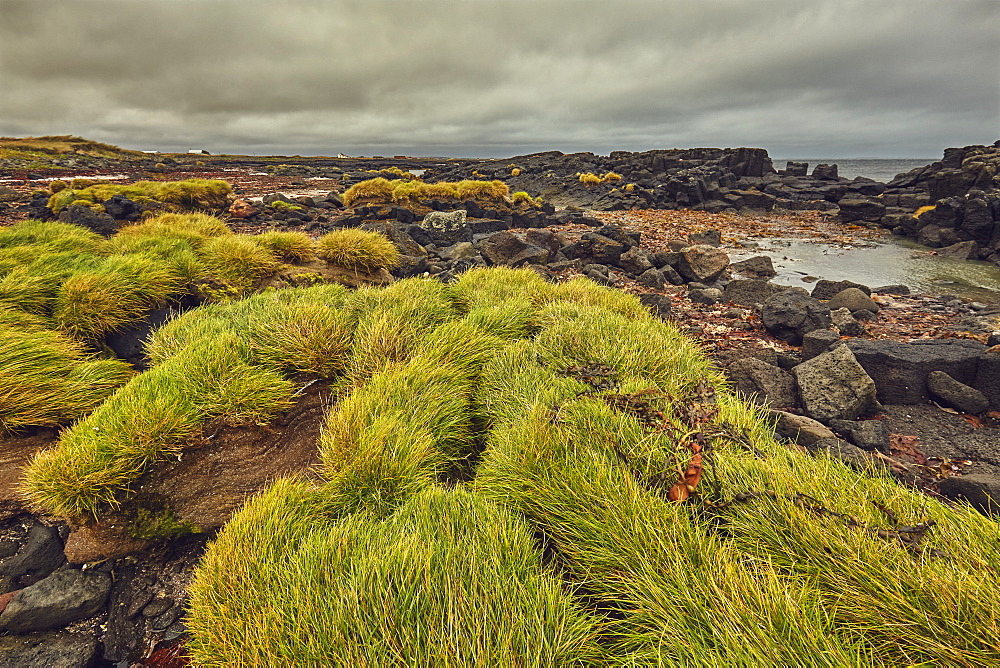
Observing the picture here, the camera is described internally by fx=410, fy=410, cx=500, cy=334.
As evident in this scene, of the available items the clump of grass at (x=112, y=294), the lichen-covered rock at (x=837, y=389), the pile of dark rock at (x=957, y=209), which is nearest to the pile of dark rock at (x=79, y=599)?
the clump of grass at (x=112, y=294)

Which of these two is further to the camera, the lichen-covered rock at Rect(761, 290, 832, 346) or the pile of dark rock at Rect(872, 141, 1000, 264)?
the pile of dark rock at Rect(872, 141, 1000, 264)

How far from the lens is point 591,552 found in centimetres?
244

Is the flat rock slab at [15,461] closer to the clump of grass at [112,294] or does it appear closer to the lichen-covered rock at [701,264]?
the clump of grass at [112,294]

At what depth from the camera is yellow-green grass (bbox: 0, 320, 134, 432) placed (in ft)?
13.3

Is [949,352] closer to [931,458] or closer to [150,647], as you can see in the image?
[931,458]

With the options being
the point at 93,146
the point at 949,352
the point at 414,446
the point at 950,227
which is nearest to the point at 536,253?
the point at 949,352

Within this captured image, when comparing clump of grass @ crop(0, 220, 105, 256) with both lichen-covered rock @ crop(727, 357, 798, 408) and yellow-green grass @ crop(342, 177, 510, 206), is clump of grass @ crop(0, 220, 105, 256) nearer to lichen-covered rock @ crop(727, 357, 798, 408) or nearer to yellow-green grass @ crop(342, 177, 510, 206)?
lichen-covered rock @ crop(727, 357, 798, 408)

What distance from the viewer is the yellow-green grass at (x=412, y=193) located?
→ 25.1 meters

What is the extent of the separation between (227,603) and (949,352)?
31.7 ft

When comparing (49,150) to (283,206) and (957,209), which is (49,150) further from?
(957,209)

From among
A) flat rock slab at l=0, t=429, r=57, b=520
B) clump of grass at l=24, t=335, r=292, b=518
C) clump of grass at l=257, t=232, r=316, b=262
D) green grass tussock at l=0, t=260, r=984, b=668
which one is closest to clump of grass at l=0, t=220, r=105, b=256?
clump of grass at l=257, t=232, r=316, b=262

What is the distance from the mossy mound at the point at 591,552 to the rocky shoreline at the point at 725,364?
0.94 metres

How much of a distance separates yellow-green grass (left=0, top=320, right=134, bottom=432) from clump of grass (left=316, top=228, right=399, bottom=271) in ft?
17.2

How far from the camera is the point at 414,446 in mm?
3457
